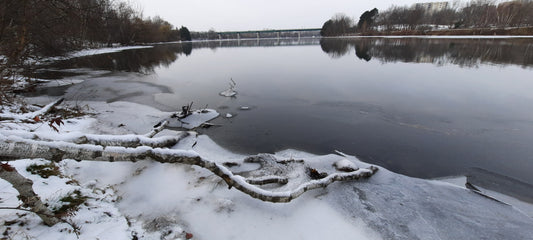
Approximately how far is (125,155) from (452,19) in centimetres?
11314

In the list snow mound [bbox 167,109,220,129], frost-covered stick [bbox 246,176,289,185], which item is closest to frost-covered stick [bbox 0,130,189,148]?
frost-covered stick [bbox 246,176,289,185]

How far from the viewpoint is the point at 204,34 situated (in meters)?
158

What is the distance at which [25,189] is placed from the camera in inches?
96.3

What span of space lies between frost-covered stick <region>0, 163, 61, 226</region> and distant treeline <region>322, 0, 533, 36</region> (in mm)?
84816

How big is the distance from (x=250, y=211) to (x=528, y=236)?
4507 mm

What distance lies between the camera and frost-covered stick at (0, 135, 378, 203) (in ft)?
7.10

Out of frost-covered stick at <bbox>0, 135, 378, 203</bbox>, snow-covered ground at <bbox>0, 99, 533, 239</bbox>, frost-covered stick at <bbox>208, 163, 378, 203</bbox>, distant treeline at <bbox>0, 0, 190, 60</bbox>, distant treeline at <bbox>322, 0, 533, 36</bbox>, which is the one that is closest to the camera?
frost-covered stick at <bbox>0, 135, 378, 203</bbox>

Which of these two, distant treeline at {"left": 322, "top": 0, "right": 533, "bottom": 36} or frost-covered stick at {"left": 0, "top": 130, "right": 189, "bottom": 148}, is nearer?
frost-covered stick at {"left": 0, "top": 130, "right": 189, "bottom": 148}

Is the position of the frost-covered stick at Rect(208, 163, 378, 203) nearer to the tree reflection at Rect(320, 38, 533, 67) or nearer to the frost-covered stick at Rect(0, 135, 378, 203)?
the frost-covered stick at Rect(0, 135, 378, 203)

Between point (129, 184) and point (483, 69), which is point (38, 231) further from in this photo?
point (483, 69)

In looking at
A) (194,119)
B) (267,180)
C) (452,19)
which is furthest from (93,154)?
(452,19)

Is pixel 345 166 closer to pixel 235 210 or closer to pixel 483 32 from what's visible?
pixel 235 210

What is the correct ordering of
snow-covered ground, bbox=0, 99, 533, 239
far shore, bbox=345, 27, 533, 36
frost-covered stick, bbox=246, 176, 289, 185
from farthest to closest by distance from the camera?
far shore, bbox=345, 27, 533, 36, frost-covered stick, bbox=246, 176, 289, 185, snow-covered ground, bbox=0, 99, 533, 239

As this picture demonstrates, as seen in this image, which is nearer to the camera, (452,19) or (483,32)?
(483,32)
